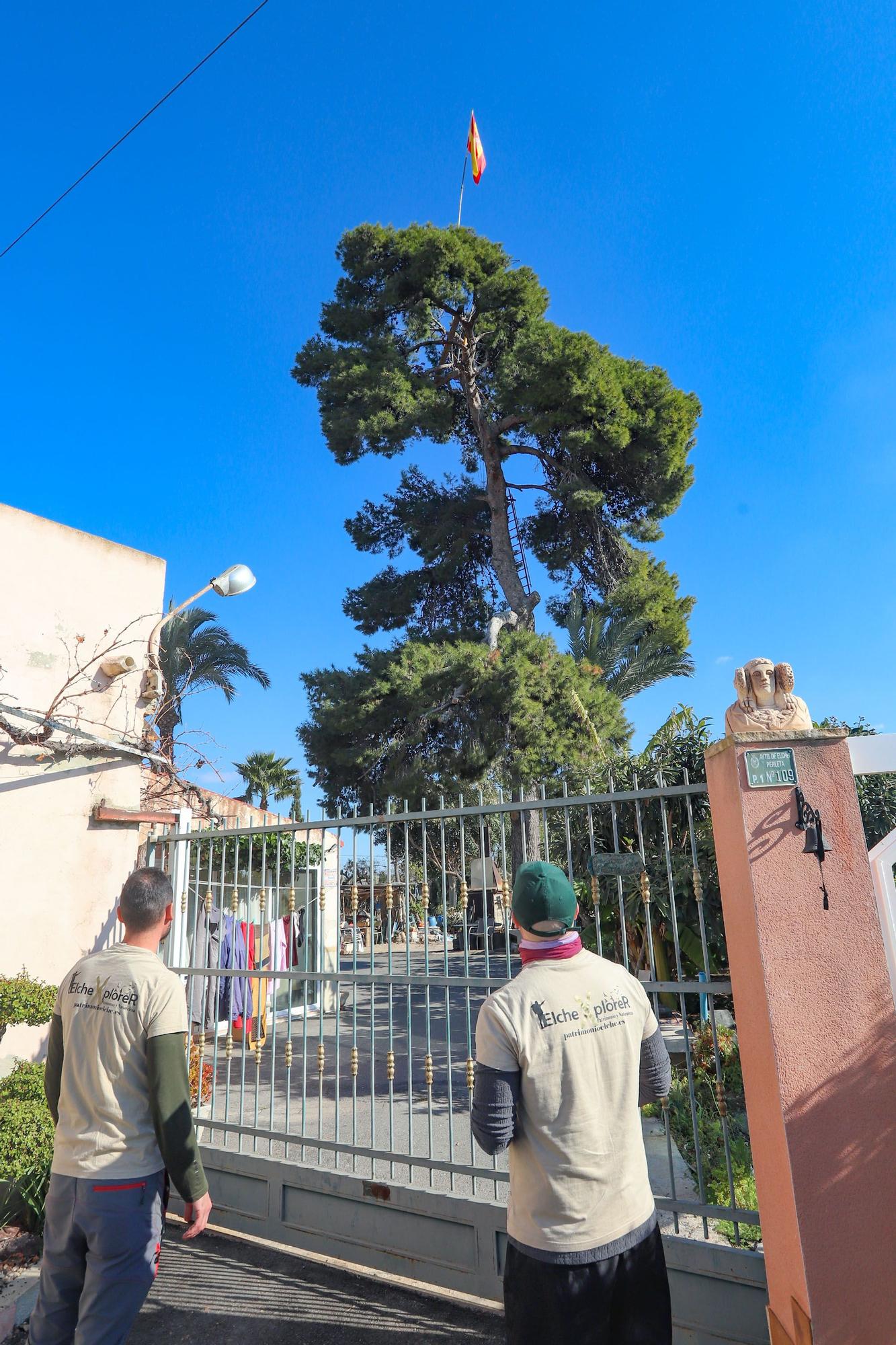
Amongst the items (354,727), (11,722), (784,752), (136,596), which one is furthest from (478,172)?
(784,752)

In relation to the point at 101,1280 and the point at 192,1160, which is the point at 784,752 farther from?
the point at 101,1280

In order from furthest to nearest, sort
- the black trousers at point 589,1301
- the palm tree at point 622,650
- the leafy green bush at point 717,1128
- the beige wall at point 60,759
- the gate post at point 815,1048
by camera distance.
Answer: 1. the palm tree at point 622,650
2. the beige wall at point 60,759
3. the leafy green bush at point 717,1128
4. the gate post at point 815,1048
5. the black trousers at point 589,1301

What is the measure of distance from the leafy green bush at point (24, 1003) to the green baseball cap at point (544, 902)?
3630 mm

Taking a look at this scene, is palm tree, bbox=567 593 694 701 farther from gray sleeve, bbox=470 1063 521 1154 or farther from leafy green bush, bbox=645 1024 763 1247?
gray sleeve, bbox=470 1063 521 1154

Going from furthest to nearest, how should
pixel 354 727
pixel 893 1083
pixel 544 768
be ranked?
1. pixel 354 727
2. pixel 544 768
3. pixel 893 1083

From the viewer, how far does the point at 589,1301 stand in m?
2.02

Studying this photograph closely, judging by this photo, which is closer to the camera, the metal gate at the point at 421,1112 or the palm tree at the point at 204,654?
the metal gate at the point at 421,1112

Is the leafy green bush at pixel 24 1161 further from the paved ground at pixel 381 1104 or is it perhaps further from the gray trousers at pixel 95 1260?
the gray trousers at pixel 95 1260

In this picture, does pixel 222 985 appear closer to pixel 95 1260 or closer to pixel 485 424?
pixel 95 1260

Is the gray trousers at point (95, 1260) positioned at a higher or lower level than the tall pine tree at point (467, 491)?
lower

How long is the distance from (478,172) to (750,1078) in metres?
19.2

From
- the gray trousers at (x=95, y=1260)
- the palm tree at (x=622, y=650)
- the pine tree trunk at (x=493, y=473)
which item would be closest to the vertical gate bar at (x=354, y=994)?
the gray trousers at (x=95, y=1260)

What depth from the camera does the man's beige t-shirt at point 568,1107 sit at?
205cm

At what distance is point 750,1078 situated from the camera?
3.18 metres
